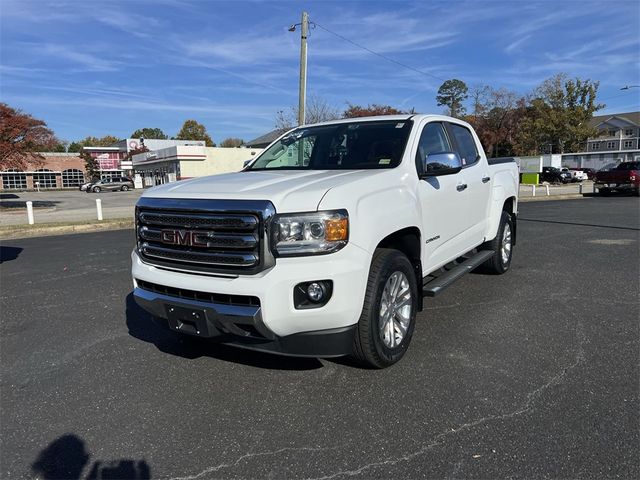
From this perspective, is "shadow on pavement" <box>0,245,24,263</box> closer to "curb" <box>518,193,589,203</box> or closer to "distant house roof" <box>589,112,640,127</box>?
"curb" <box>518,193,589,203</box>

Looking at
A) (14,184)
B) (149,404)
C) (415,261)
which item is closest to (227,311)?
(149,404)

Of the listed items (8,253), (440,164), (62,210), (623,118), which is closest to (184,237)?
(440,164)

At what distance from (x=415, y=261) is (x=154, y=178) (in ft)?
198

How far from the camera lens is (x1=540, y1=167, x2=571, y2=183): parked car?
4363 centimetres

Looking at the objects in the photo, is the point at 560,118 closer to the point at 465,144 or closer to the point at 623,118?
the point at 623,118

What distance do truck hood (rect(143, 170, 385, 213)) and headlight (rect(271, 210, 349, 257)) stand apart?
0.06m

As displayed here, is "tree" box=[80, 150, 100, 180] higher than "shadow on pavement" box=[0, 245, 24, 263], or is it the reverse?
"tree" box=[80, 150, 100, 180]

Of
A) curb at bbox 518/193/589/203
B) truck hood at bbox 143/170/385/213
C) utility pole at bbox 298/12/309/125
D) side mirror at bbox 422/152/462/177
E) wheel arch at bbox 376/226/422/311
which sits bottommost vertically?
curb at bbox 518/193/589/203

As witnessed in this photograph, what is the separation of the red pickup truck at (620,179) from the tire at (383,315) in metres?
25.5

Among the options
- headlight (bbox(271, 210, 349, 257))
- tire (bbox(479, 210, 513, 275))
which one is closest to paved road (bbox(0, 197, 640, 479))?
tire (bbox(479, 210, 513, 275))

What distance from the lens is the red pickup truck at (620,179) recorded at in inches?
965

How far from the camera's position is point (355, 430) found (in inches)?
115

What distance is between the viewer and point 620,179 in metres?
25.1

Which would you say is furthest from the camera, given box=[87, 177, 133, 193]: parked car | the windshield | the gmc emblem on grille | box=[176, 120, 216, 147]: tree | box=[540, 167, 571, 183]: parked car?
box=[176, 120, 216, 147]: tree
